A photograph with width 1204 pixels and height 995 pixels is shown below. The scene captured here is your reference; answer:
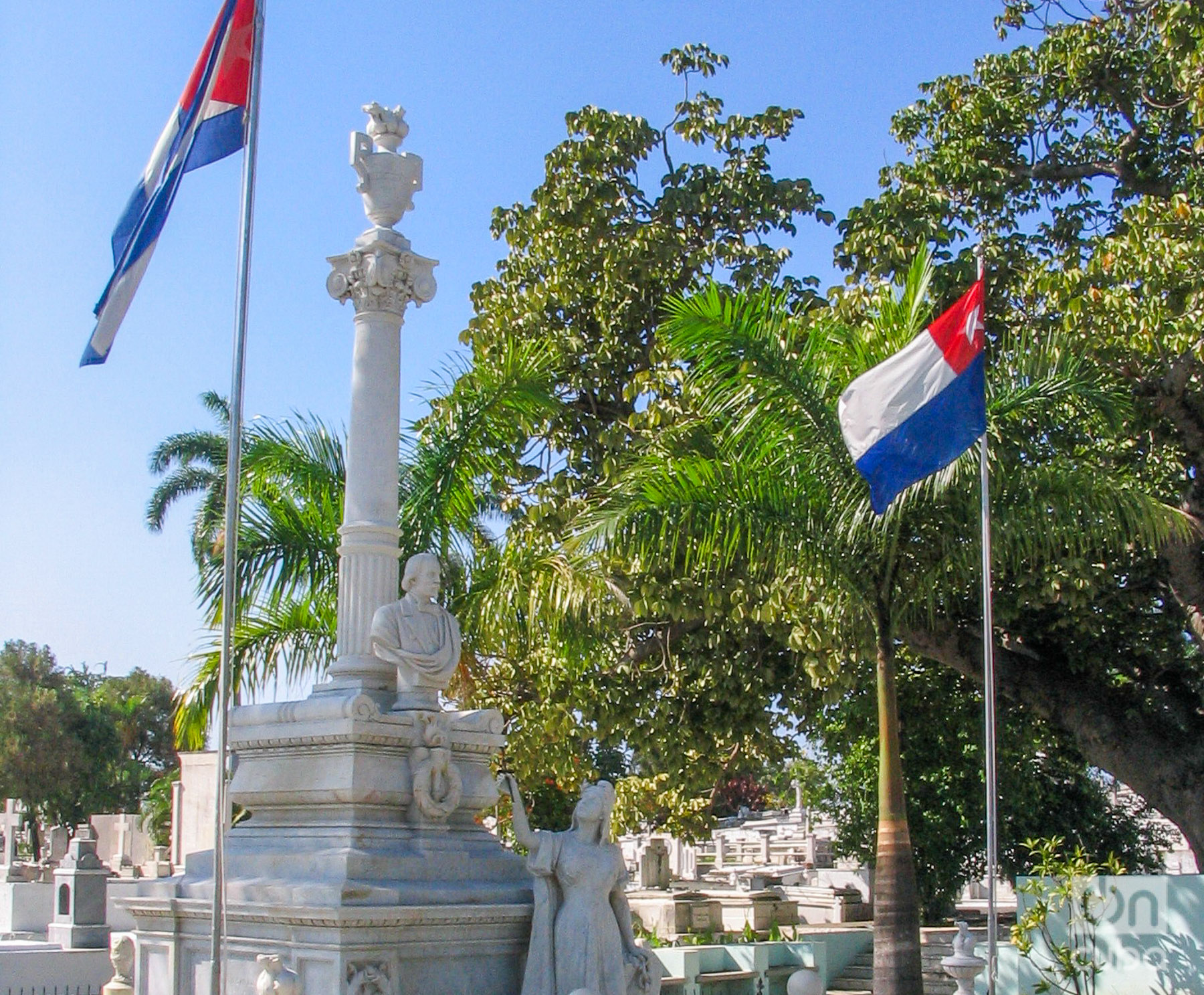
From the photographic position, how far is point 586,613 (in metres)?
13.1

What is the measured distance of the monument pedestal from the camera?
8.37 meters

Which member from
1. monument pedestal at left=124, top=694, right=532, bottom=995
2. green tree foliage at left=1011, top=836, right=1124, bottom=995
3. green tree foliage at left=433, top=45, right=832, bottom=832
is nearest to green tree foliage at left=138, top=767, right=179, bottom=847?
green tree foliage at left=433, top=45, right=832, bottom=832

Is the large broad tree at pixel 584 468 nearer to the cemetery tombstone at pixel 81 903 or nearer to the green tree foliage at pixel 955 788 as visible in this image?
the green tree foliage at pixel 955 788

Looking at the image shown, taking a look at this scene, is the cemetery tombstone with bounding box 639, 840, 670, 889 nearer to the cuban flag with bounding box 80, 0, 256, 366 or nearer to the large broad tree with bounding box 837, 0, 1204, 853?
the large broad tree with bounding box 837, 0, 1204, 853

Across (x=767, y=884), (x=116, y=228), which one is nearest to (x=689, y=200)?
(x=116, y=228)

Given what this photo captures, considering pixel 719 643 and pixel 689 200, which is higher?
pixel 689 200

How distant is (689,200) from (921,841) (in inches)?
464

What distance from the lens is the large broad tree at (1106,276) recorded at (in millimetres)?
14695

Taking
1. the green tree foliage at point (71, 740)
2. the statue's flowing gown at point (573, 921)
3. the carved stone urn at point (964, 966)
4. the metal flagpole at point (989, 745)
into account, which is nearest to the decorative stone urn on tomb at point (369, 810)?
the statue's flowing gown at point (573, 921)

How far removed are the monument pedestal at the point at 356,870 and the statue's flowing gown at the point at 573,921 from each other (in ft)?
0.73

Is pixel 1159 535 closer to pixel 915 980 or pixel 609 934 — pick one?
pixel 915 980

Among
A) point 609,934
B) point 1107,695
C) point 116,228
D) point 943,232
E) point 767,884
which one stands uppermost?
point 943,232

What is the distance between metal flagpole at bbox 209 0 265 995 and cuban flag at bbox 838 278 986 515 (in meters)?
4.97

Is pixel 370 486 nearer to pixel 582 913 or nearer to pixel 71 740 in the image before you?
pixel 582 913
